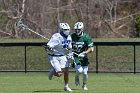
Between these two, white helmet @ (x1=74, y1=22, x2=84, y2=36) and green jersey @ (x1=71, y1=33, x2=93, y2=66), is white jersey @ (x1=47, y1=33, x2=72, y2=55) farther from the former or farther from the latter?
green jersey @ (x1=71, y1=33, x2=93, y2=66)

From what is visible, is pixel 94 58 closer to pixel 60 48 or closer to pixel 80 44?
pixel 80 44

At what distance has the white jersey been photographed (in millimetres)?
18869

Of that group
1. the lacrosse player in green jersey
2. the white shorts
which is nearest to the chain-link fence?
the lacrosse player in green jersey

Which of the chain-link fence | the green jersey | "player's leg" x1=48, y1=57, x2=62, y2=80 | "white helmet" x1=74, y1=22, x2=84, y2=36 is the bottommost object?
the chain-link fence

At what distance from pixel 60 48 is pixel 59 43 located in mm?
176

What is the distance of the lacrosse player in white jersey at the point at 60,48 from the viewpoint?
18875 millimetres

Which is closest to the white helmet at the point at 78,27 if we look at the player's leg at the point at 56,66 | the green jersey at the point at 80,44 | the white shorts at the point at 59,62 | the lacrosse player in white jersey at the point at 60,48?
the green jersey at the point at 80,44

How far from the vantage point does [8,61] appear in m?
33.7

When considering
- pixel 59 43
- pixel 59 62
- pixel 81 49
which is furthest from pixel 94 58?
pixel 59 43

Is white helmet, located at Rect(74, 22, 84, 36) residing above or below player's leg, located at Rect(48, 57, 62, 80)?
above

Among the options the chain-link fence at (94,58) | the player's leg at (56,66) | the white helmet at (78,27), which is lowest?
the chain-link fence at (94,58)

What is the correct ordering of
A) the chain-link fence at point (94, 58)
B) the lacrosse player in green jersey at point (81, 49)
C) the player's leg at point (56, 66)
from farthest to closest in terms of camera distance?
the chain-link fence at point (94, 58)
the lacrosse player in green jersey at point (81, 49)
the player's leg at point (56, 66)

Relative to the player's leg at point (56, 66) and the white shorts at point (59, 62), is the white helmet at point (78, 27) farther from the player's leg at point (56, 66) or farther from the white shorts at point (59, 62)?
the player's leg at point (56, 66)

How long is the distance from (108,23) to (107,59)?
13388mm
